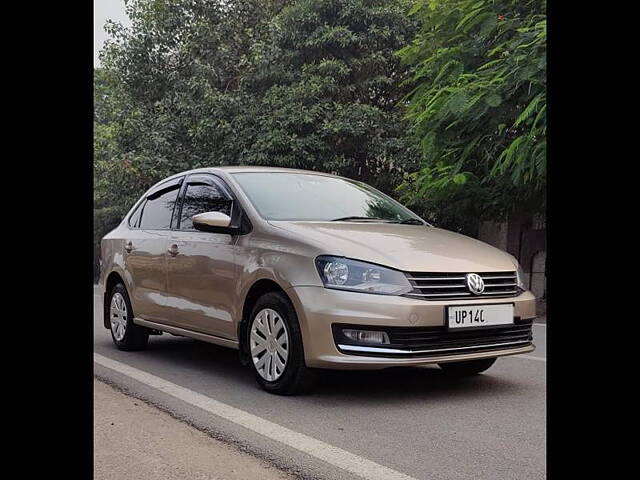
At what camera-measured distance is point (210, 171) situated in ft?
20.4

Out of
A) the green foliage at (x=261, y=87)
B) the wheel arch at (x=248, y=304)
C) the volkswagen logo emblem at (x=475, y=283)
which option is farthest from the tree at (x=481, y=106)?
the wheel arch at (x=248, y=304)

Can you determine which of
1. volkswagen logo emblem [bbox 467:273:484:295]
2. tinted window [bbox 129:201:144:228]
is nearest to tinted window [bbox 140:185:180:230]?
tinted window [bbox 129:201:144:228]

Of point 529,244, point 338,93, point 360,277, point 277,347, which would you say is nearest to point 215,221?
point 277,347

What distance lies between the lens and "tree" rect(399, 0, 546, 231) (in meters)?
10.6

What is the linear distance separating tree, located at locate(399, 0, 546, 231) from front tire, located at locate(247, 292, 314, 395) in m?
5.98

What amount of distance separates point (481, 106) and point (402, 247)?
267 inches

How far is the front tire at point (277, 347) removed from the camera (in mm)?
4840

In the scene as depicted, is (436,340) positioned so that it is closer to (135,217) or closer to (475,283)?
(475,283)

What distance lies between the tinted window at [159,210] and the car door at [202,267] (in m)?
0.22

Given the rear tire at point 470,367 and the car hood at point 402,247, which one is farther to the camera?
Answer: the rear tire at point 470,367

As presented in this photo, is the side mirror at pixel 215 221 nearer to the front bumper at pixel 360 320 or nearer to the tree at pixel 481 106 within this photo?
the front bumper at pixel 360 320

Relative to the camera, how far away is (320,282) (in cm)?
470
